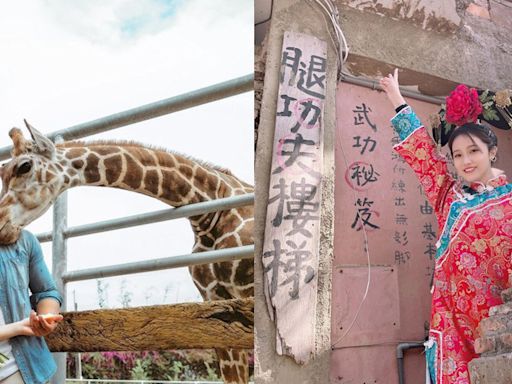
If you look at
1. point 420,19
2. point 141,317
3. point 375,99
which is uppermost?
point 420,19

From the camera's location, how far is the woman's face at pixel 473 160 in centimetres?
92

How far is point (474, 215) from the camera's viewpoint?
909mm

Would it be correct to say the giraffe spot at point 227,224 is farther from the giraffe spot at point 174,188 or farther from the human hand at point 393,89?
the human hand at point 393,89

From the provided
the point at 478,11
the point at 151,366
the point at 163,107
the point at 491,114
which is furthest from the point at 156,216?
the point at 151,366

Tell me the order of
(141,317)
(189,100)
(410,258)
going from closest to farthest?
(141,317), (189,100), (410,258)

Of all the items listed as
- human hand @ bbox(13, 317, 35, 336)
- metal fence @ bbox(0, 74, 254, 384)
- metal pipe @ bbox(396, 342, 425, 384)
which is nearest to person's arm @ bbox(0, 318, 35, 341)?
human hand @ bbox(13, 317, 35, 336)

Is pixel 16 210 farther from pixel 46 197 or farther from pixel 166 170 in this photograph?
pixel 166 170

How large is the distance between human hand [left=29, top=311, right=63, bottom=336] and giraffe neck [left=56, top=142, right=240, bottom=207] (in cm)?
37

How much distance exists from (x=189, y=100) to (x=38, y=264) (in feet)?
1.10

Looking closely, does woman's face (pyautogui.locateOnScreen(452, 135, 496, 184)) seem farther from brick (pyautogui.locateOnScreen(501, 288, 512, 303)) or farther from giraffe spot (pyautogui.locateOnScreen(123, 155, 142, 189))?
giraffe spot (pyautogui.locateOnScreen(123, 155, 142, 189))

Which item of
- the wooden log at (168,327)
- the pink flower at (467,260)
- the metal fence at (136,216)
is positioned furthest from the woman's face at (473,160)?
the wooden log at (168,327)

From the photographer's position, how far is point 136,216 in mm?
952

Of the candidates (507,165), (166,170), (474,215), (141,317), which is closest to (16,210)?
(166,170)

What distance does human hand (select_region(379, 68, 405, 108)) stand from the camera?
0.98m
